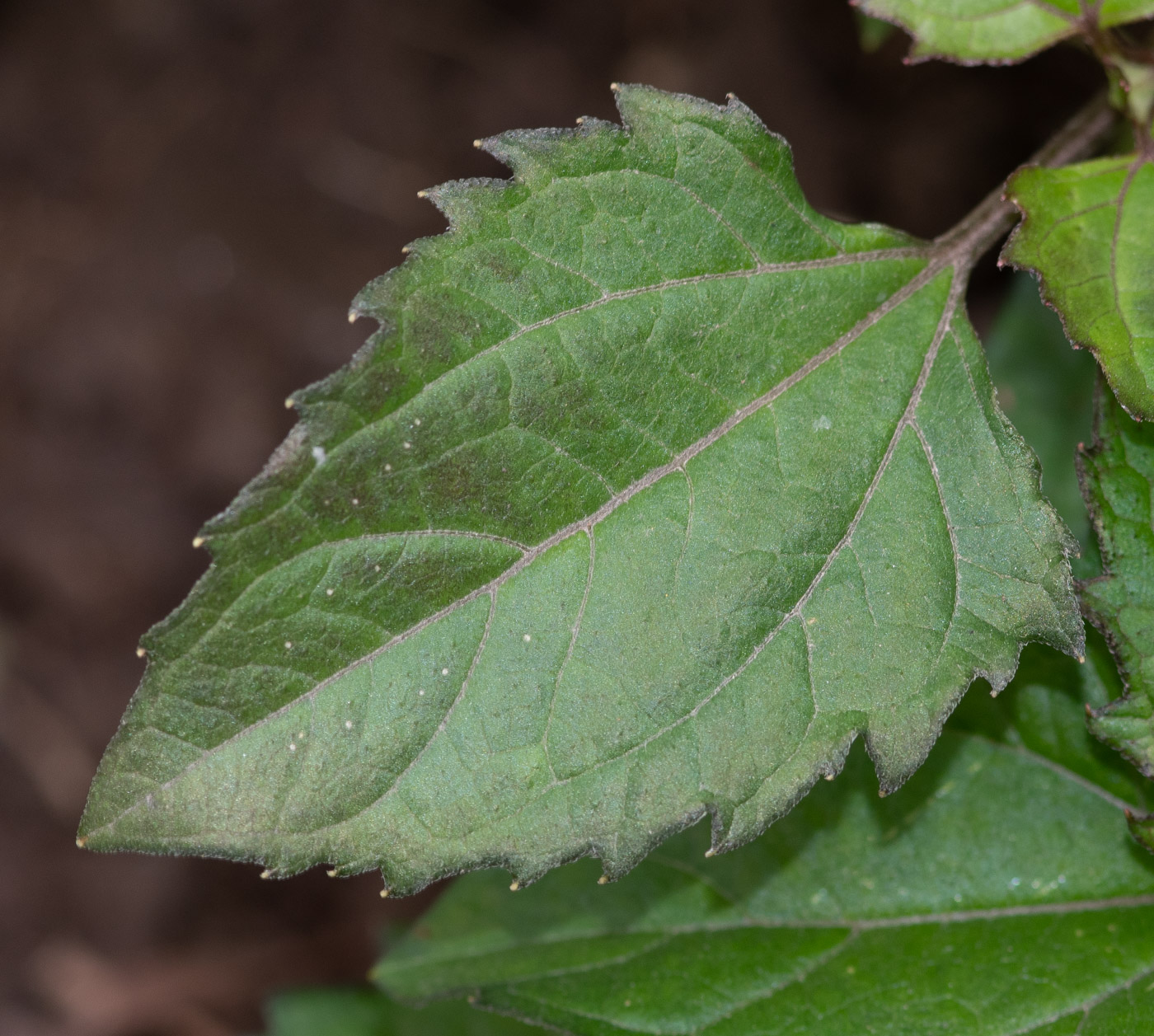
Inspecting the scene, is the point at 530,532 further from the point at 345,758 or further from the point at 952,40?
the point at 952,40

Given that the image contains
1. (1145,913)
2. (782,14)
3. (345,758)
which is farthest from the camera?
(782,14)

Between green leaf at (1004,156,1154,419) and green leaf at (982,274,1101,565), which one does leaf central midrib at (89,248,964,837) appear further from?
green leaf at (982,274,1101,565)

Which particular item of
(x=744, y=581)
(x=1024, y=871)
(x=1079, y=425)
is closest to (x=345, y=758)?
(x=744, y=581)

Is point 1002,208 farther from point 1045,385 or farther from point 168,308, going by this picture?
point 168,308

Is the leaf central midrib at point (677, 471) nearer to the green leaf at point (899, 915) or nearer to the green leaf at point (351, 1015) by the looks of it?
the green leaf at point (899, 915)

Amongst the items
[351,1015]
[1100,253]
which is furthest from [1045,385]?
[351,1015]

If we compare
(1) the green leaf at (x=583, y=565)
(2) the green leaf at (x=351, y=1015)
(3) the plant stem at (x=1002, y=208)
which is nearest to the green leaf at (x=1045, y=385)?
(3) the plant stem at (x=1002, y=208)

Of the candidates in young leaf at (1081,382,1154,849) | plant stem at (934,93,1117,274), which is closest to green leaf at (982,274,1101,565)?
plant stem at (934,93,1117,274)

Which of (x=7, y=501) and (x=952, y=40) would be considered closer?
(x=952, y=40)
